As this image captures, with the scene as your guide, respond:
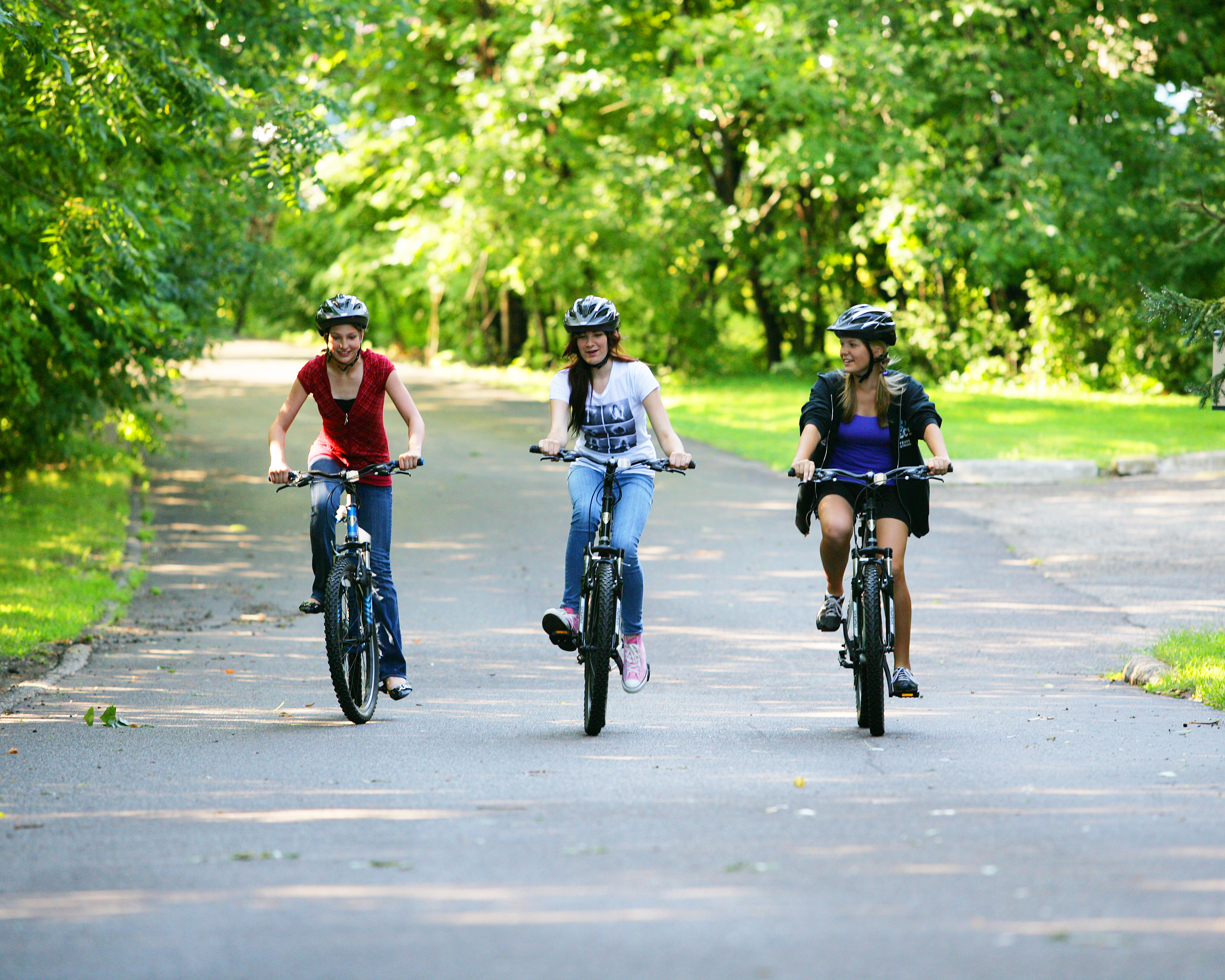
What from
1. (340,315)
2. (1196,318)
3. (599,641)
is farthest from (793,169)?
(599,641)

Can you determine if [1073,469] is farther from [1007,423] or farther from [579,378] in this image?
[579,378]

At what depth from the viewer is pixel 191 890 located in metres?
4.22

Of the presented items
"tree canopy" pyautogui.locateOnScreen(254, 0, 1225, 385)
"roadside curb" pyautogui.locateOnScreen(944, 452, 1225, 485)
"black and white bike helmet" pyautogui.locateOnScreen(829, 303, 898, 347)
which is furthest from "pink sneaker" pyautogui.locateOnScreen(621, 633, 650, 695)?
"tree canopy" pyautogui.locateOnScreen(254, 0, 1225, 385)

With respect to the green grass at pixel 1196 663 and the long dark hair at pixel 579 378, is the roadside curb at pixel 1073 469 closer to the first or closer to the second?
the green grass at pixel 1196 663

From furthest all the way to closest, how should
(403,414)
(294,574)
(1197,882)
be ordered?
(294,574), (403,414), (1197,882)

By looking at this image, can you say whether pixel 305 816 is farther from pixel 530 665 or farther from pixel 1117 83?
pixel 1117 83

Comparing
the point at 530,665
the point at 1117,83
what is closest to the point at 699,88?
the point at 1117,83

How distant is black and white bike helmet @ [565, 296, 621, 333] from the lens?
7.14 m

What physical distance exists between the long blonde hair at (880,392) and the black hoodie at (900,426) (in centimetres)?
2

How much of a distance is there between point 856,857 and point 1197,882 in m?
0.96

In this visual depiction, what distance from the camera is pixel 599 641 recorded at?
22.3 feet

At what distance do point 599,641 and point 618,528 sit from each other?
0.59 meters

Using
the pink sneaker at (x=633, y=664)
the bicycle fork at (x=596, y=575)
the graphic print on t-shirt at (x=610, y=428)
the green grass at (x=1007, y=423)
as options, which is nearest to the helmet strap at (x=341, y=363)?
the graphic print on t-shirt at (x=610, y=428)

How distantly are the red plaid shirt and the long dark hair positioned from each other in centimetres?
92
